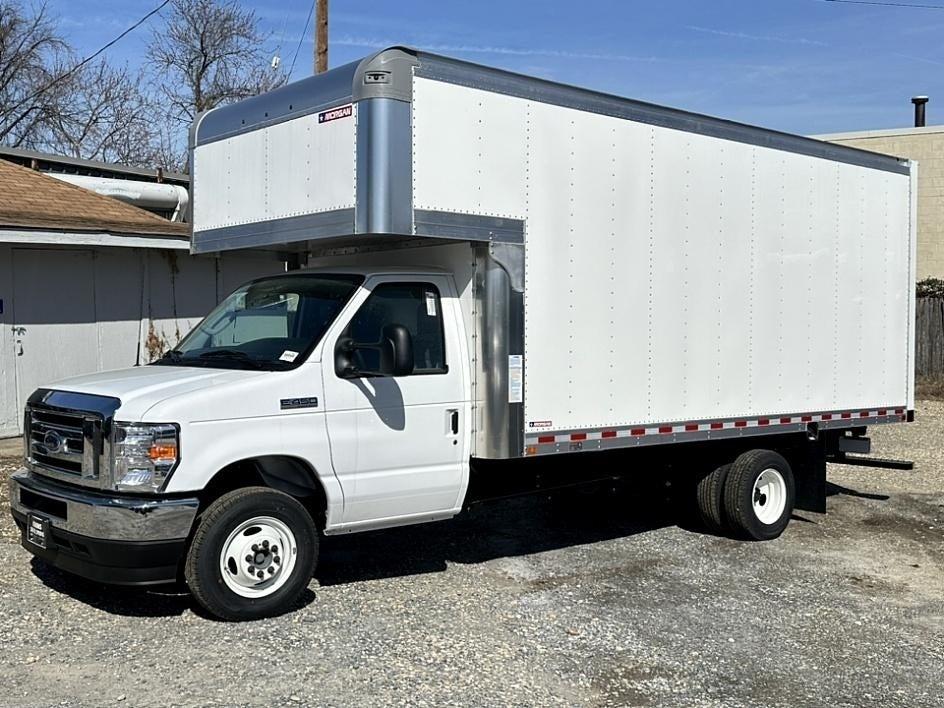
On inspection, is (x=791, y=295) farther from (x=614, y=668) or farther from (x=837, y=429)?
(x=614, y=668)

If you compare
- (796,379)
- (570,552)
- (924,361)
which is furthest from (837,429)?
(924,361)

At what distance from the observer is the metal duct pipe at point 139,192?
16766 millimetres

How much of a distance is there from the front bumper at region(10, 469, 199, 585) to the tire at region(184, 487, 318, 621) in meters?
0.15

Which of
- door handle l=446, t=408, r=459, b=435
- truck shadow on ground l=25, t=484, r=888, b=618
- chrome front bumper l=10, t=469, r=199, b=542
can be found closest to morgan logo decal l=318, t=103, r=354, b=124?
door handle l=446, t=408, r=459, b=435

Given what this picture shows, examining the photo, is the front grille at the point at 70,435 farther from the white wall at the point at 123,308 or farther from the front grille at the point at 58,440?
the white wall at the point at 123,308

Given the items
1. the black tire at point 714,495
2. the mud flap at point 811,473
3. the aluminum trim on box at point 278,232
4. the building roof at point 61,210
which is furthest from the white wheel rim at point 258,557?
the building roof at point 61,210

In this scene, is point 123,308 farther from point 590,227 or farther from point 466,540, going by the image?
point 590,227

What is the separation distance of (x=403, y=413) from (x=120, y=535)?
1.93 m

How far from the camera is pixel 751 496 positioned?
8.88m

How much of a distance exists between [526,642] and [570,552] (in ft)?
7.72

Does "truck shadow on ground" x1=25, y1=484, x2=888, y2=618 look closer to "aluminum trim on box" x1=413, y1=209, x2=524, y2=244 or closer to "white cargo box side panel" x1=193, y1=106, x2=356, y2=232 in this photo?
"aluminum trim on box" x1=413, y1=209, x2=524, y2=244

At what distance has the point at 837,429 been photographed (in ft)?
31.6

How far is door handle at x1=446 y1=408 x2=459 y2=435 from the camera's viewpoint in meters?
7.00

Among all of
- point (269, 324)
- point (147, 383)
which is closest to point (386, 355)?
point (269, 324)
